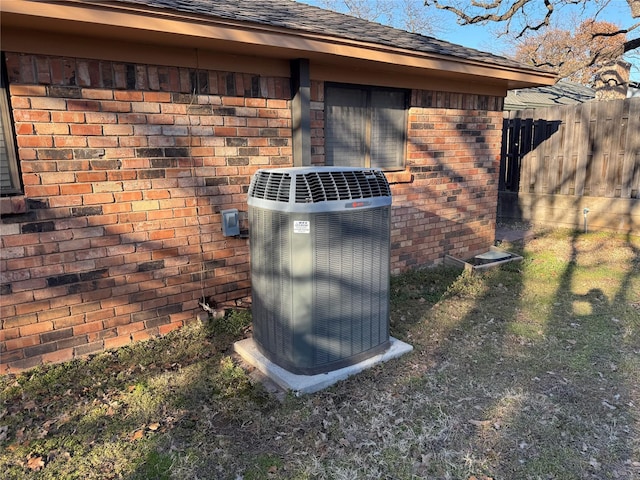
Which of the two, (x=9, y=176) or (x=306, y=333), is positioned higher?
(x=9, y=176)

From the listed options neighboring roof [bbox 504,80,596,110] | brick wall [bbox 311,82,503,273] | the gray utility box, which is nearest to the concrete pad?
the gray utility box

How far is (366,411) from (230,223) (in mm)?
2137

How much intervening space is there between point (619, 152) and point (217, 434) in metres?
8.21

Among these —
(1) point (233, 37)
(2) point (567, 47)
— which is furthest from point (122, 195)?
(2) point (567, 47)

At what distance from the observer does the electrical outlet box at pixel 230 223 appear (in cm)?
409

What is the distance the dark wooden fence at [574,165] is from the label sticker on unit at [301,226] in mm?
6863

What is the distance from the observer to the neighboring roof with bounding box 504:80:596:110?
12627mm

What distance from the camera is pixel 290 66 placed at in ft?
14.0

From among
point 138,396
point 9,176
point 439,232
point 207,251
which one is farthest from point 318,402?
point 439,232

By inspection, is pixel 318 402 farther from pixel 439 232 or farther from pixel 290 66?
pixel 439 232

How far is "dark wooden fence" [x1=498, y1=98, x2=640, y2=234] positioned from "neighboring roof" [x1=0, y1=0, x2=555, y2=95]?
3.57 metres

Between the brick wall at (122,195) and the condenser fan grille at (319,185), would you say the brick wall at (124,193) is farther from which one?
the condenser fan grille at (319,185)

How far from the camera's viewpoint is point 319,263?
3.01 meters

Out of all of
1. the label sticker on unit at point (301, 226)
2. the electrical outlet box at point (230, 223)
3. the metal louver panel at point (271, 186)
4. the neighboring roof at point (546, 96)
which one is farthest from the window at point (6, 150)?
the neighboring roof at point (546, 96)
